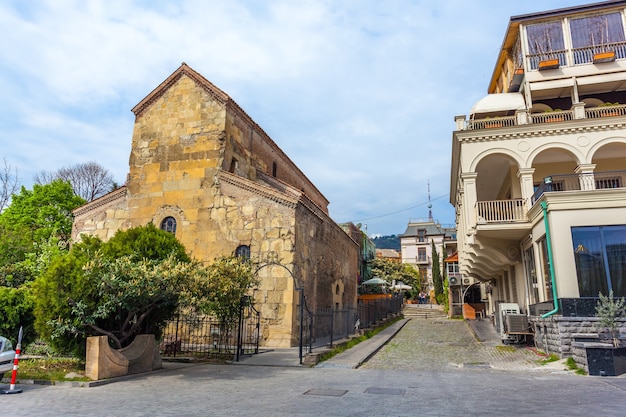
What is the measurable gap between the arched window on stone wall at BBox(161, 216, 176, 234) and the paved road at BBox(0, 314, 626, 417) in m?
7.52

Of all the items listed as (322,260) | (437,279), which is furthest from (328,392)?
(437,279)

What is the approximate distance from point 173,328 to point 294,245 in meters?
6.12

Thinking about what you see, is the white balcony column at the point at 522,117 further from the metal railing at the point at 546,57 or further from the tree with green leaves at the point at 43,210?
the tree with green leaves at the point at 43,210

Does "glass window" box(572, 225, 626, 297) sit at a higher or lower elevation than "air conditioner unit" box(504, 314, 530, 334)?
higher

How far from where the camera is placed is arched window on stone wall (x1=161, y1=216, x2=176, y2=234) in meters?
18.6

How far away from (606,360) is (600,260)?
3.41m

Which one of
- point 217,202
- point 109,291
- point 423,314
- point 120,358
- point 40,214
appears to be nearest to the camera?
point 109,291

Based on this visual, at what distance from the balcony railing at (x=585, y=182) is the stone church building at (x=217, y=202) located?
8820 millimetres

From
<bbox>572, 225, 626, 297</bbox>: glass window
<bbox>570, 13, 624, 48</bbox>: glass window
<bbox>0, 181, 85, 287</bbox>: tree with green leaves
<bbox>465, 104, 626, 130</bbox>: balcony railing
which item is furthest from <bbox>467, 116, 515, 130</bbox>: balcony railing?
<bbox>0, 181, 85, 287</bbox>: tree with green leaves

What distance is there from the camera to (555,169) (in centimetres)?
1917

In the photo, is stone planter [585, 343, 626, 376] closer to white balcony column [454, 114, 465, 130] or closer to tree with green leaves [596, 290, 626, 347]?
tree with green leaves [596, 290, 626, 347]

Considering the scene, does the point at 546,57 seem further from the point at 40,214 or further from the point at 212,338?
the point at 40,214

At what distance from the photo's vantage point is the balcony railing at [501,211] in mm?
16234

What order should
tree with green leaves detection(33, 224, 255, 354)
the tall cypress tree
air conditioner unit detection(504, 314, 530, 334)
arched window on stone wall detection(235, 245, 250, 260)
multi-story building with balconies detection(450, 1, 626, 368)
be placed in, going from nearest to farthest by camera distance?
tree with green leaves detection(33, 224, 255, 354)
multi-story building with balconies detection(450, 1, 626, 368)
air conditioner unit detection(504, 314, 530, 334)
arched window on stone wall detection(235, 245, 250, 260)
the tall cypress tree
